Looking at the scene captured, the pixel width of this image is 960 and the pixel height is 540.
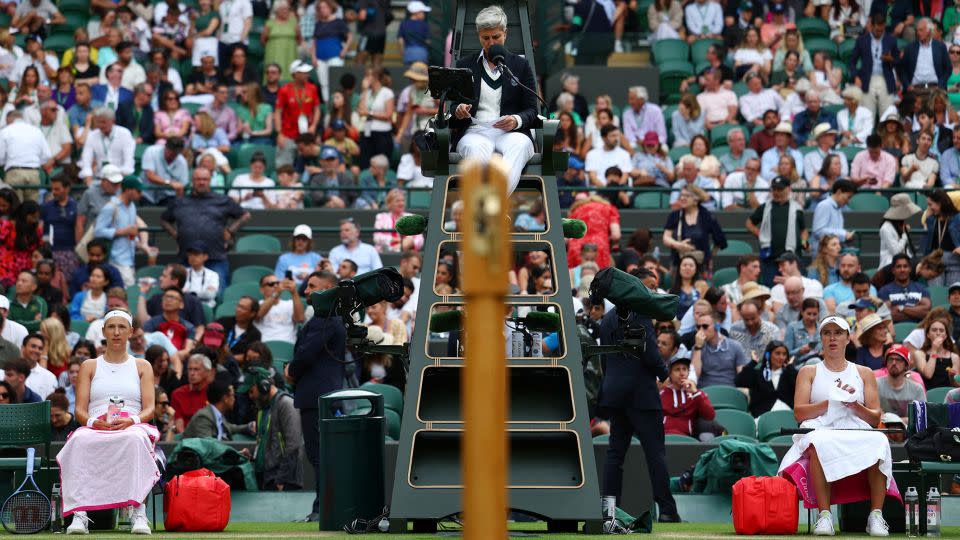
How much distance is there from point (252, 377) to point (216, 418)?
52 centimetres

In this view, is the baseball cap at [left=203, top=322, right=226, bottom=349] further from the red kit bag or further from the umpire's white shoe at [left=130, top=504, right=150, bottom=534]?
the red kit bag

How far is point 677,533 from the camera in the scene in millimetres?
11727

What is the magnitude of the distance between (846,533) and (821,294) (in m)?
6.63

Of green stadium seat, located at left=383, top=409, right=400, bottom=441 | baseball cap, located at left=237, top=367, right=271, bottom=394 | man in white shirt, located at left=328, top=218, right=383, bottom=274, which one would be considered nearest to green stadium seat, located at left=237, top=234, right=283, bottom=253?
man in white shirt, located at left=328, top=218, right=383, bottom=274

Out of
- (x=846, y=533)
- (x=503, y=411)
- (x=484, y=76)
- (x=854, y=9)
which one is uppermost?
(x=854, y=9)

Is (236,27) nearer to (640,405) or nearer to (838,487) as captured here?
(640,405)

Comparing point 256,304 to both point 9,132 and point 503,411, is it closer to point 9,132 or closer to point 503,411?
point 9,132

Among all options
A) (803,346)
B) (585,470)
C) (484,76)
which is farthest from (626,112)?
(585,470)

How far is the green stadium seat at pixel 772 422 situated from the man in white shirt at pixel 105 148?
950 cm

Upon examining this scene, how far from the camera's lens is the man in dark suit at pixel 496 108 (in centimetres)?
1205

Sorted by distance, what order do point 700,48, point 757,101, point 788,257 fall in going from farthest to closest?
point 700,48 → point 757,101 → point 788,257

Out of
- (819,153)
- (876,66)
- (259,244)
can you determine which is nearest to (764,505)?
(259,244)

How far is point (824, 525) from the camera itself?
11.6 meters

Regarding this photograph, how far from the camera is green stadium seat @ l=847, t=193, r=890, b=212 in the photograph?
21.8 metres
